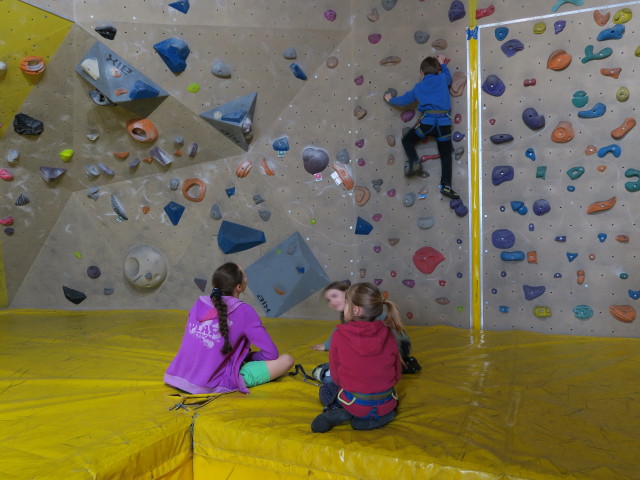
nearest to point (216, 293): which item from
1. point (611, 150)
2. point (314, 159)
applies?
point (314, 159)

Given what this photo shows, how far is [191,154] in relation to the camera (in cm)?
463

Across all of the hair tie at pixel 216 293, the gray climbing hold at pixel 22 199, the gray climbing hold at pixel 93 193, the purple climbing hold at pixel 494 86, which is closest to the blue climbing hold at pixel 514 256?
the purple climbing hold at pixel 494 86

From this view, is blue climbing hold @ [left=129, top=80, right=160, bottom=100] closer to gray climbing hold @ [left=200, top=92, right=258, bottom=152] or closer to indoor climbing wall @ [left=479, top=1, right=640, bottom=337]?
gray climbing hold @ [left=200, top=92, right=258, bottom=152]

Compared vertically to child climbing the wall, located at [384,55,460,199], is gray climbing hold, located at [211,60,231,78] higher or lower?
higher

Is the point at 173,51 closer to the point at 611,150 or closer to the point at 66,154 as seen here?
the point at 66,154

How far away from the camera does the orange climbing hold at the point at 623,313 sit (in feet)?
11.7

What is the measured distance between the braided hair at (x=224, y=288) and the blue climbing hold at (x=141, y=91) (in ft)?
7.24

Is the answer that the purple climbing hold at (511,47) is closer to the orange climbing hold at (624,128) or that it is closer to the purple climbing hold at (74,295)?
the orange climbing hold at (624,128)

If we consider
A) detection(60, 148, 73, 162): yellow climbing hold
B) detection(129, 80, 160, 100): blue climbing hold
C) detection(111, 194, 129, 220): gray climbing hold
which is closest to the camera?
detection(129, 80, 160, 100): blue climbing hold

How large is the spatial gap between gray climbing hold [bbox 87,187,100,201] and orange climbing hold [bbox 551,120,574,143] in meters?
3.87

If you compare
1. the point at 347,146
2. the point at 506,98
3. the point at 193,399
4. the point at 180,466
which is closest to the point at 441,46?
the point at 506,98

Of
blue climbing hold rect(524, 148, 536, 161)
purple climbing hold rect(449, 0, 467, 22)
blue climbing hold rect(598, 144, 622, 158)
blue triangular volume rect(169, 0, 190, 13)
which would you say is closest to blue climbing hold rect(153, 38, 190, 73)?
blue triangular volume rect(169, 0, 190, 13)

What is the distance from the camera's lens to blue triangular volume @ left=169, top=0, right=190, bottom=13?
13.5 ft

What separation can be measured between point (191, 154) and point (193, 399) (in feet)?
8.71
